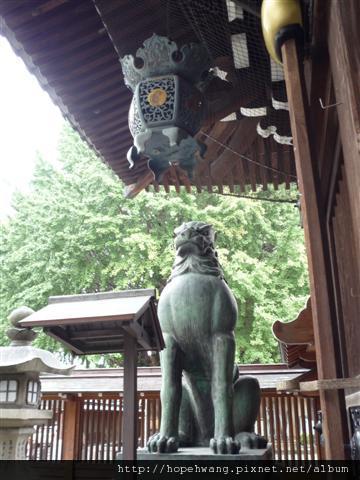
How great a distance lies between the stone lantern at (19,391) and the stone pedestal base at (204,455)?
3.05m

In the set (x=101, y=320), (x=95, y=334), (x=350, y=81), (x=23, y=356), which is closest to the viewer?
(x=350, y=81)

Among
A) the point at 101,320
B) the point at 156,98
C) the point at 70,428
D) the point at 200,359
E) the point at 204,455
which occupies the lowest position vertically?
the point at 204,455

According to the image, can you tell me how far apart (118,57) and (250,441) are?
8.26 ft

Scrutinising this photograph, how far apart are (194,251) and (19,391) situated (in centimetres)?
342

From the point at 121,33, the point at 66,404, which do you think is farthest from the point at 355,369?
the point at 66,404

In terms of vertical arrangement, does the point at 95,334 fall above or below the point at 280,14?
below

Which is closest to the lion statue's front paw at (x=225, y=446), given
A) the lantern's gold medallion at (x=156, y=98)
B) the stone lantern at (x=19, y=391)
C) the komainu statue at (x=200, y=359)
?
the komainu statue at (x=200, y=359)

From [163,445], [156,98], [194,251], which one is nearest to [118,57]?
[156,98]

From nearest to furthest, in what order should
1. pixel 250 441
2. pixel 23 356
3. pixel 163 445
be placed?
pixel 163 445, pixel 250 441, pixel 23 356

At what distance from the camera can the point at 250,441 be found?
233 centimetres

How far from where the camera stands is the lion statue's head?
2605mm

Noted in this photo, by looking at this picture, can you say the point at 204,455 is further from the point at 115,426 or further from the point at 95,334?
the point at 115,426

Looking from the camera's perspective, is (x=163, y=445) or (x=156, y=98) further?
(x=156, y=98)

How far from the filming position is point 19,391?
196 inches
